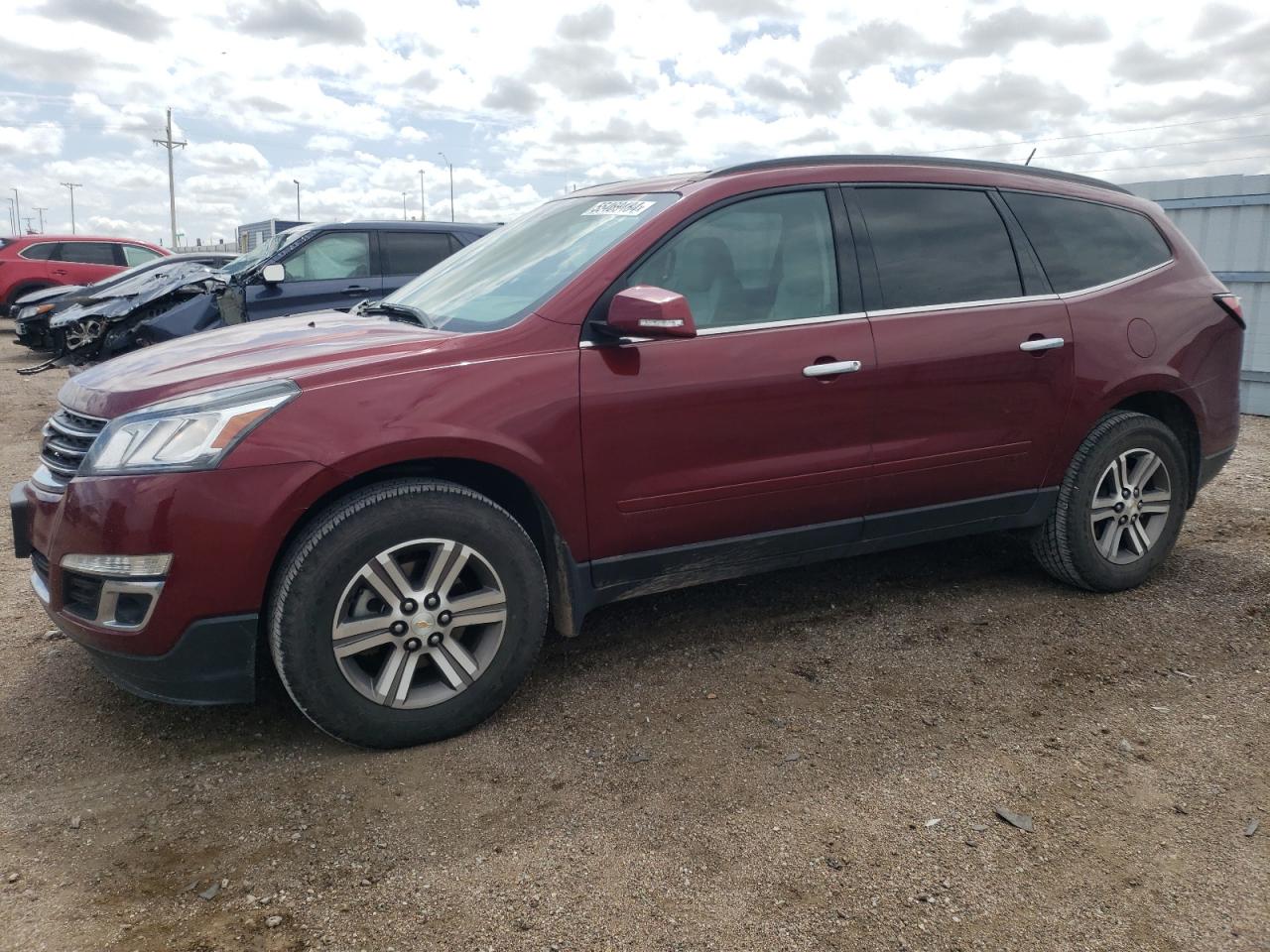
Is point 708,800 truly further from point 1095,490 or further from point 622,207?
point 1095,490

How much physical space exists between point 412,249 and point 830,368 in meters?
6.93

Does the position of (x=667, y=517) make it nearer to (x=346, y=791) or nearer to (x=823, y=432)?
(x=823, y=432)

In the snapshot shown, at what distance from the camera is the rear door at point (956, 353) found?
3.59 meters

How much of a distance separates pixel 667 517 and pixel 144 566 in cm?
154

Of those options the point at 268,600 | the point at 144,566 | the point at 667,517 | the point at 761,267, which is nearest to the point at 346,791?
the point at 268,600

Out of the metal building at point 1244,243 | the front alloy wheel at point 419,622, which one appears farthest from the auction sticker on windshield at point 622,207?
the metal building at point 1244,243

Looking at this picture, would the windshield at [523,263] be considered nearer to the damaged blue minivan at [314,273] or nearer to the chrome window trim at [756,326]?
the chrome window trim at [756,326]

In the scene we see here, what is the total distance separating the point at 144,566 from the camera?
2.64 m

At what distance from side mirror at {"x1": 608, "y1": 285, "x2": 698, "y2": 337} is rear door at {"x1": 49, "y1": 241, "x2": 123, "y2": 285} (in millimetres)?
17993

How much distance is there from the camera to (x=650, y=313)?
2.94m

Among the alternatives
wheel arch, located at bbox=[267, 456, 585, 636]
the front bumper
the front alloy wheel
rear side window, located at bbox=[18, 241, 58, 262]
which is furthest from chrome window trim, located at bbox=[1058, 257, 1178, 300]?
rear side window, located at bbox=[18, 241, 58, 262]

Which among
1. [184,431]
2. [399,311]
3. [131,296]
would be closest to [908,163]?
[399,311]

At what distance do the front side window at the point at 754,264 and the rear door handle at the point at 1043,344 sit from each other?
84 cm

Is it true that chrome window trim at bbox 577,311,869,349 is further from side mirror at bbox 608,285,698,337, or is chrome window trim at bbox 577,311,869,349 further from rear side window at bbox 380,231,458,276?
rear side window at bbox 380,231,458,276
